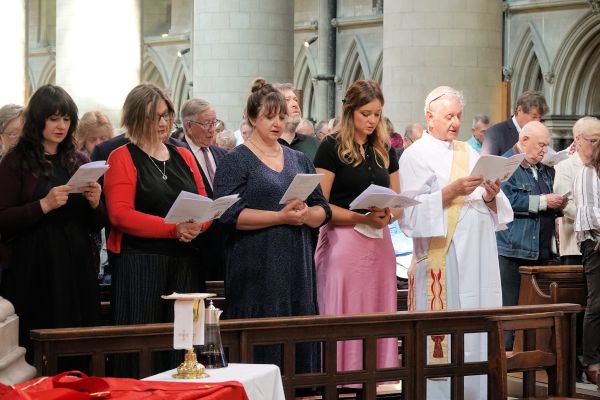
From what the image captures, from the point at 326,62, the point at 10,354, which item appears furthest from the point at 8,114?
the point at 326,62

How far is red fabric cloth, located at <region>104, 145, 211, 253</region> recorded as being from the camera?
20.2 ft

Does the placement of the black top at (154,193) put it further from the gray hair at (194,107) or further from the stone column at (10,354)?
the stone column at (10,354)

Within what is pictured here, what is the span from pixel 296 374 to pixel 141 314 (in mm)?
734

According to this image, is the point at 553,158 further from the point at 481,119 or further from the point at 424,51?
the point at 424,51

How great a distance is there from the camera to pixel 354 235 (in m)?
6.88

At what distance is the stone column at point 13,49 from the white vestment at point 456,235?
12645 millimetres

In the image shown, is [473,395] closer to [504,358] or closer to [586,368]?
[504,358]

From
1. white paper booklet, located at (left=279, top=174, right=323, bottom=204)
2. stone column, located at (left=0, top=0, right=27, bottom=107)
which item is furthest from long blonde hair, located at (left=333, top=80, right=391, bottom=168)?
stone column, located at (left=0, top=0, right=27, bottom=107)

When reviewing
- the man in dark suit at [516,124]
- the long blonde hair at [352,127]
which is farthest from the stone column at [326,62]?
the long blonde hair at [352,127]

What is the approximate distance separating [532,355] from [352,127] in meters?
1.43

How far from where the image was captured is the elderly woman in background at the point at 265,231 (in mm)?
6422

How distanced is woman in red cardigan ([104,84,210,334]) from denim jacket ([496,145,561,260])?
269cm

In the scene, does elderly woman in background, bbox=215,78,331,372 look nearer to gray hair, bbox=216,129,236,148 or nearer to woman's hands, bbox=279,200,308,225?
woman's hands, bbox=279,200,308,225

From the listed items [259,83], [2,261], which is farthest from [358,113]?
[2,261]
